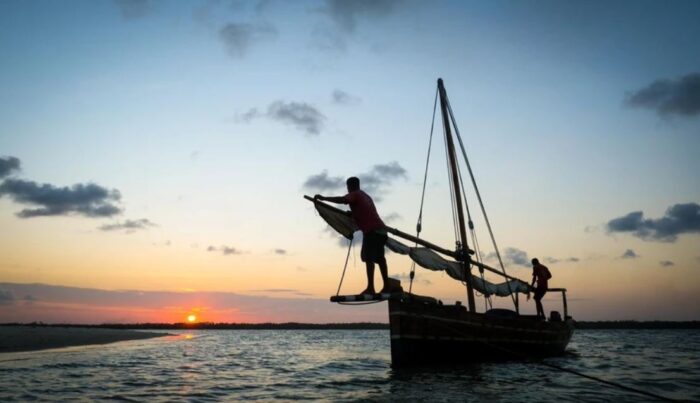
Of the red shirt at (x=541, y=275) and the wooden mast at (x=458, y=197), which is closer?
the wooden mast at (x=458, y=197)

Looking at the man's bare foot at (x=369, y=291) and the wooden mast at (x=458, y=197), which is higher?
the wooden mast at (x=458, y=197)

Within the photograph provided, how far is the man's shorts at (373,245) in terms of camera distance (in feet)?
37.5

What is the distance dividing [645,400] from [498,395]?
3.09 metres

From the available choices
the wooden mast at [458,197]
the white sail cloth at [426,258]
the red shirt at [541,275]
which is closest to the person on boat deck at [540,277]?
the red shirt at [541,275]

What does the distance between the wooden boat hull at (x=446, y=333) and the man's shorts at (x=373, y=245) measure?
8.61 feet

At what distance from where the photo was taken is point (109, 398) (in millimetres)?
9500

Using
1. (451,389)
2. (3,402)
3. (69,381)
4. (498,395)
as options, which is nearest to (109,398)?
(3,402)

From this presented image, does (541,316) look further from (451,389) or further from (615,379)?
(451,389)

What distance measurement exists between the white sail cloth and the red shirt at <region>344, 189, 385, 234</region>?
1717mm

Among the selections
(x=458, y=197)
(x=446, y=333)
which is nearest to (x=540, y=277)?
(x=458, y=197)

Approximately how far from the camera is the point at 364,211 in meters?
11.4

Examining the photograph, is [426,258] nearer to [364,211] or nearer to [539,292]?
[539,292]

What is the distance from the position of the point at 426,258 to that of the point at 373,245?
7728 mm

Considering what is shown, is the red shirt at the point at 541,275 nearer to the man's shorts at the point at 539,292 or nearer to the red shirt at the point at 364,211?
the man's shorts at the point at 539,292
